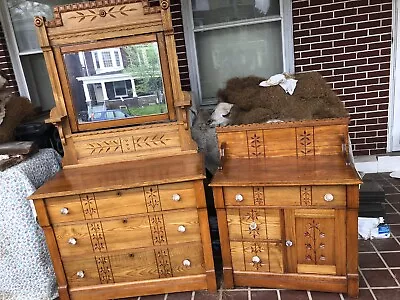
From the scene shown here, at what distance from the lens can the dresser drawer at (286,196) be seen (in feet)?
5.56

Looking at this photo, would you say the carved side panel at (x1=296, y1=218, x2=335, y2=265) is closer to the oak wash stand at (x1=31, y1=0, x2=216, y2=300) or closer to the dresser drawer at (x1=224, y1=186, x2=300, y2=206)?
the dresser drawer at (x1=224, y1=186, x2=300, y2=206)

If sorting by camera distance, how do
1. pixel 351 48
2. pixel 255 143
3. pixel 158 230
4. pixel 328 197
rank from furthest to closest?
pixel 351 48, pixel 255 143, pixel 158 230, pixel 328 197

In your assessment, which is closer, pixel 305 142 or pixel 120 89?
pixel 305 142

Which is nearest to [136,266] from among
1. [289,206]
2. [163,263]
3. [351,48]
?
[163,263]

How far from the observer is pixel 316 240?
1798 millimetres

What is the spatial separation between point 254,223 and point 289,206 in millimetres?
214

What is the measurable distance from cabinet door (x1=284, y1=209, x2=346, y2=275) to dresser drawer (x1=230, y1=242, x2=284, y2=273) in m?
0.06

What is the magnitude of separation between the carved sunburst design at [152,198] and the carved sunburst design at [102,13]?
1.03m

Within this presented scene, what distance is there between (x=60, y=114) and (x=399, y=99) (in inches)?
114

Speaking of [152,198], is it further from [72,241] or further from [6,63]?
[6,63]

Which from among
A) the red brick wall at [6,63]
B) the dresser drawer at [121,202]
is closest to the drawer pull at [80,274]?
the dresser drawer at [121,202]

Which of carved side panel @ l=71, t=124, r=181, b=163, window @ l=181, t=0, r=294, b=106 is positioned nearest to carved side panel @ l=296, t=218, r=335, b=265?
carved side panel @ l=71, t=124, r=181, b=163

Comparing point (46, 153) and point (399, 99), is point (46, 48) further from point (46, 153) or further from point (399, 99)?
point (399, 99)

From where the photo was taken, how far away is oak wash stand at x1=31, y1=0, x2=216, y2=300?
185cm
